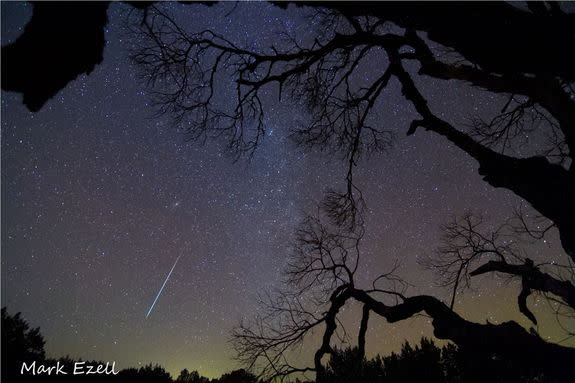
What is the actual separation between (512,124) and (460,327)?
4943 millimetres

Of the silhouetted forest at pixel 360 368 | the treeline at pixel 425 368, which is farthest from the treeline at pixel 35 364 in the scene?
the treeline at pixel 425 368

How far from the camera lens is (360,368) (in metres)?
7.59

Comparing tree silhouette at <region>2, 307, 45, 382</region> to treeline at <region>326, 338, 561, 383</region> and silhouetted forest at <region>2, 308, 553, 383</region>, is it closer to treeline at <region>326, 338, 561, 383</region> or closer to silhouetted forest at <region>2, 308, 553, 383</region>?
silhouetted forest at <region>2, 308, 553, 383</region>

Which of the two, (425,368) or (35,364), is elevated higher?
(425,368)

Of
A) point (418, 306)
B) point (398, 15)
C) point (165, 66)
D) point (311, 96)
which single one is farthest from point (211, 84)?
point (418, 306)

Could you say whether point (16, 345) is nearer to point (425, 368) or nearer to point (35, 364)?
point (35, 364)

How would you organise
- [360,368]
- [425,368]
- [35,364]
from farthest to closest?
1. [425,368]
2. [360,368]
3. [35,364]

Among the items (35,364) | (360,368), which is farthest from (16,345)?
(360,368)

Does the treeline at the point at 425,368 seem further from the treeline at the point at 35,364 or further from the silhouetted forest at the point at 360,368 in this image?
the treeline at the point at 35,364

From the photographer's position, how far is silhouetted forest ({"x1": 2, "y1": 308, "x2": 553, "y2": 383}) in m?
5.99

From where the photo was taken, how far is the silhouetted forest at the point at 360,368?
599 centimetres

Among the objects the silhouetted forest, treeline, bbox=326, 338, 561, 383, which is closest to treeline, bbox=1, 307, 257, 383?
the silhouetted forest

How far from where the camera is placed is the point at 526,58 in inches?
119

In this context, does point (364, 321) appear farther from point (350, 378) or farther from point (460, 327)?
point (460, 327)
